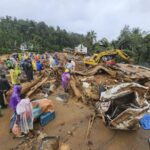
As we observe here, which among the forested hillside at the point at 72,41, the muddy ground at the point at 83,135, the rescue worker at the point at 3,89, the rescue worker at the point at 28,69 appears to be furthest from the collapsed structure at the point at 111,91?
the forested hillside at the point at 72,41

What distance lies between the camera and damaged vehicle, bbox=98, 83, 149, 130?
19.3 ft

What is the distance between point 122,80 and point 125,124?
18.1 feet

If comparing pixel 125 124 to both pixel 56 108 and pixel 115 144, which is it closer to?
pixel 115 144

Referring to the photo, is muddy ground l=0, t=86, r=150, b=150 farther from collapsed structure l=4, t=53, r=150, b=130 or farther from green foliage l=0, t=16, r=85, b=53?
green foliage l=0, t=16, r=85, b=53

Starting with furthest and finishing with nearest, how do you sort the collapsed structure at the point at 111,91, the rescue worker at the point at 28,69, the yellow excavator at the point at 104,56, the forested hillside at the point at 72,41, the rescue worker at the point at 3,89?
the forested hillside at the point at 72,41
the yellow excavator at the point at 104,56
the rescue worker at the point at 28,69
the rescue worker at the point at 3,89
the collapsed structure at the point at 111,91

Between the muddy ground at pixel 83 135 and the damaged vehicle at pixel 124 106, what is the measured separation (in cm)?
37

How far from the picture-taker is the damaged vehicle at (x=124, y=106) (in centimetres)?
588

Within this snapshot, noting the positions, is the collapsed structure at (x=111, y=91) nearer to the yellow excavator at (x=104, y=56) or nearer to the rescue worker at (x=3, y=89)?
the rescue worker at (x=3, y=89)

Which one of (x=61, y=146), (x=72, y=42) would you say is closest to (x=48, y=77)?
(x=61, y=146)

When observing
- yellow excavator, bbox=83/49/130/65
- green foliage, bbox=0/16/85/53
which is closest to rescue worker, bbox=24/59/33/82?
yellow excavator, bbox=83/49/130/65

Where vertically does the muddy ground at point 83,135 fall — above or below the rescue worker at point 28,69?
below

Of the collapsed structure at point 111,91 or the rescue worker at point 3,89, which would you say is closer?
the collapsed structure at point 111,91

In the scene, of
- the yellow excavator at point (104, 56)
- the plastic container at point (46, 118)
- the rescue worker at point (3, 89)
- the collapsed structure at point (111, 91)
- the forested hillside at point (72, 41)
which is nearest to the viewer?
the collapsed structure at point (111, 91)

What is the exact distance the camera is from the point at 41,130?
23.2 ft
